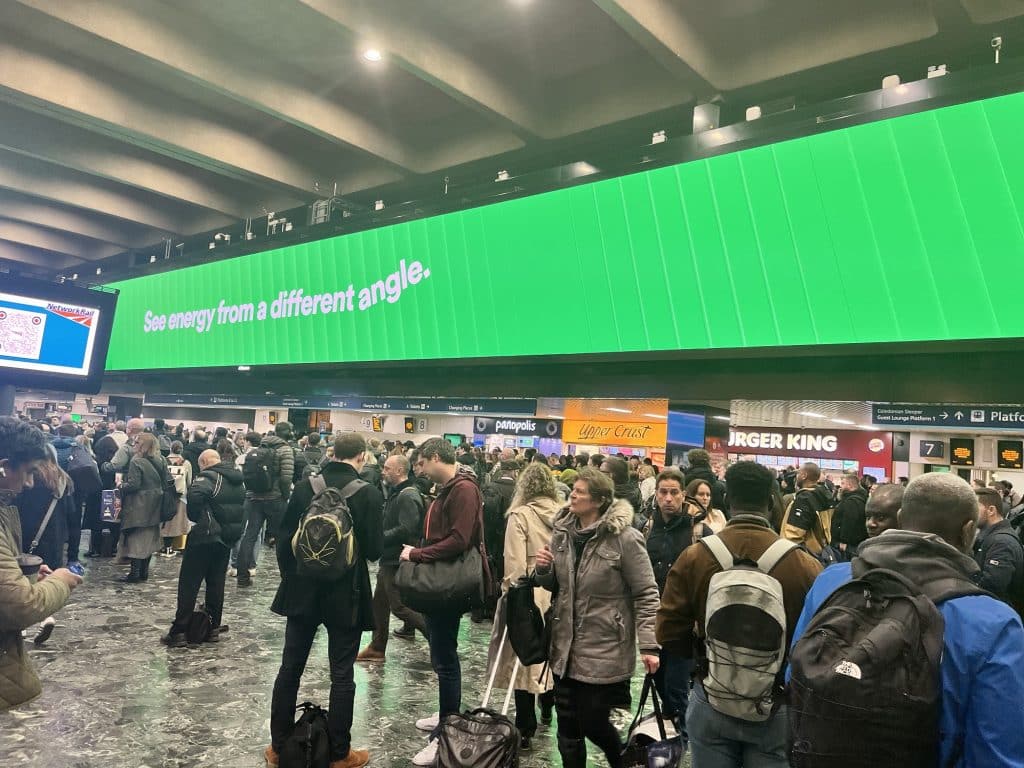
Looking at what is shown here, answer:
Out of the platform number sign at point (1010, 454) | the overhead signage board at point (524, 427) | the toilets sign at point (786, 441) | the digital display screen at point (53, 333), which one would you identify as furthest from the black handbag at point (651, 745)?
the toilets sign at point (786, 441)

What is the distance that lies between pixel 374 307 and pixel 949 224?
904 cm

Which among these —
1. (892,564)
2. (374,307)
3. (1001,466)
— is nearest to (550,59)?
(374,307)

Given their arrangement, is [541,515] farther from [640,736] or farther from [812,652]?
[812,652]

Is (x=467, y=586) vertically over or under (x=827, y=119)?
under

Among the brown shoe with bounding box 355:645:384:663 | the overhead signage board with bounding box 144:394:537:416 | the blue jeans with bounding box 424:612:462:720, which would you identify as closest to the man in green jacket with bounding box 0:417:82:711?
the blue jeans with bounding box 424:612:462:720

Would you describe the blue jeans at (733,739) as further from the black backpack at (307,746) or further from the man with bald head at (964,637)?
the black backpack at (307,746)

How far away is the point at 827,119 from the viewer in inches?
305

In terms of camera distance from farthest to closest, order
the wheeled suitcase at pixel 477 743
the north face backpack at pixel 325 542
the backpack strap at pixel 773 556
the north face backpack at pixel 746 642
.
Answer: the north face backpack at pixel 325 542
the wheeled suitcase at pixel 477 743
the backpack strap at pixel 773 556
the north face backpack at pixel 746 642

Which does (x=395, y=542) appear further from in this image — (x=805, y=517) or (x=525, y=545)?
(x=805, y=517)

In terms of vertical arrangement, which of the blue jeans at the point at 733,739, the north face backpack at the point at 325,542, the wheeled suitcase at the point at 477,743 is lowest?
the wheeled suitcase at the point at 477,743

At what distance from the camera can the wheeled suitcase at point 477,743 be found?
2.73m

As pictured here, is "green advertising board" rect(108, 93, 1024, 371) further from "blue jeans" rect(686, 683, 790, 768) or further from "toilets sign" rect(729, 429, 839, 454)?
"blue jeans" rect(686, 683, 790, 768)

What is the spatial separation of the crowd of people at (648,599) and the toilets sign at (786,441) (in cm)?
830

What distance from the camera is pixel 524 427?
45.5 ft
